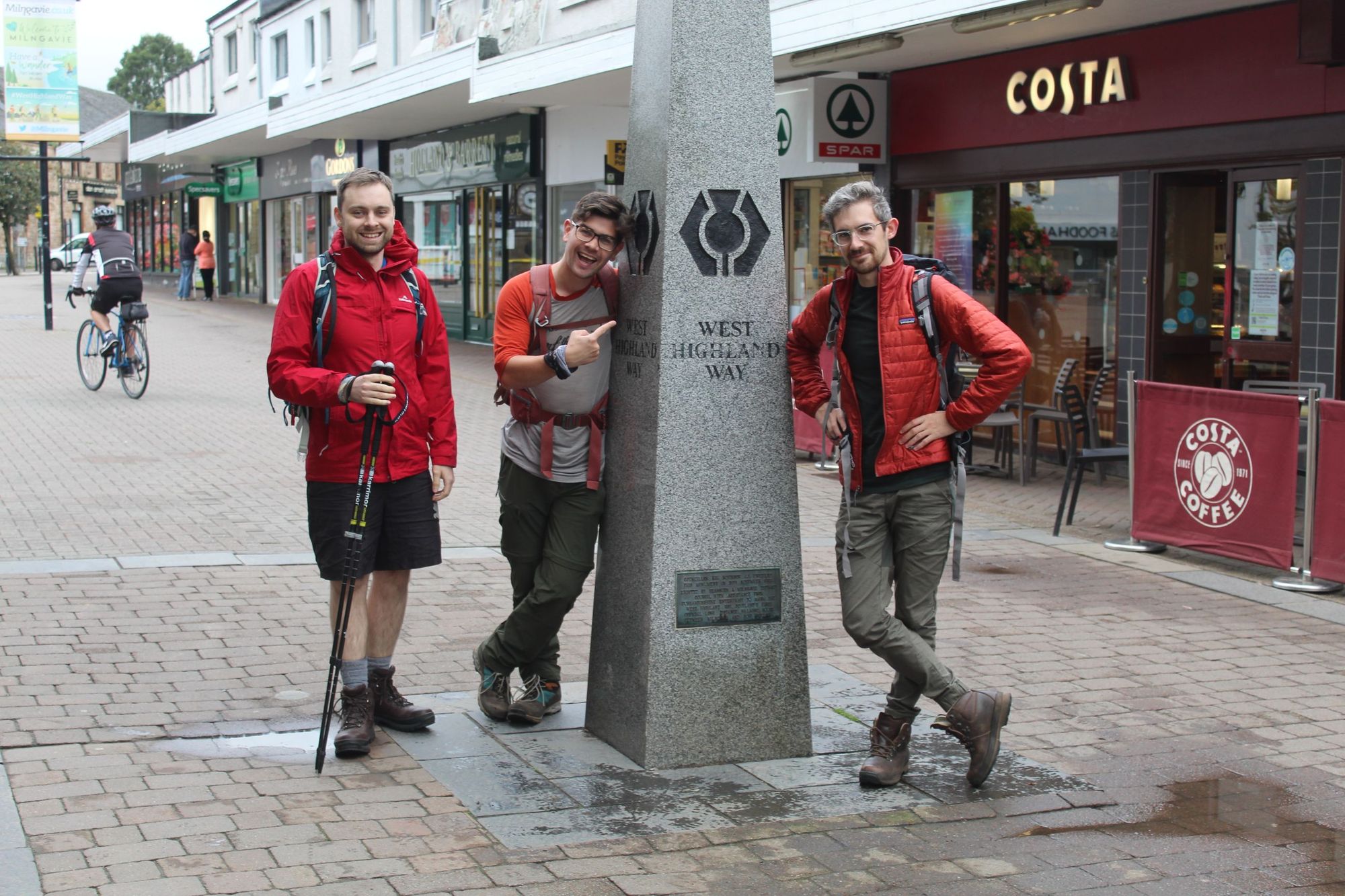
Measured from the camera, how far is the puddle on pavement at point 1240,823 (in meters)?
4.50

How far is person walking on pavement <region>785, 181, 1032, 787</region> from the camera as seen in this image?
476 centimetres

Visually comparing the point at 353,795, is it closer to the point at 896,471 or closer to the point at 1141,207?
the point at 896,471

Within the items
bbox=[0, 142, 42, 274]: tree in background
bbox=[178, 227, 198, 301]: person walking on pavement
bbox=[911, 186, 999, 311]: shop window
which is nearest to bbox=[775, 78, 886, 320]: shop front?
bbox=[911, 186, 999, 311]: shop window

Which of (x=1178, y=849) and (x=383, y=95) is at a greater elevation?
(x=383, y=95)

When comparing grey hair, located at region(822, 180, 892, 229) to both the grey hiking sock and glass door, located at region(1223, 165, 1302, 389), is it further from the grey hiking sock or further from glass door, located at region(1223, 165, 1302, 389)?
glass door, located at region(1223, 165, 1302, 389)

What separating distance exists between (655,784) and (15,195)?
79.8 metres

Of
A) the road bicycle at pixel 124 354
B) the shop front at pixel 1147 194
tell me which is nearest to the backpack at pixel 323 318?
the shop front at pixel 1147 194

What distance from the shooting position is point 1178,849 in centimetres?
445

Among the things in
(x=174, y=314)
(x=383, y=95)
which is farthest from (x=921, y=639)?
(x=174, y=314)

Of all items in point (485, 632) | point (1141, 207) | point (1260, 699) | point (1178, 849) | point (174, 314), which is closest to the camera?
point (1178, 849)

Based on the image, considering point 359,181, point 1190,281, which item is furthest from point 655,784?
point 1190,281

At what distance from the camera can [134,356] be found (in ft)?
53.2

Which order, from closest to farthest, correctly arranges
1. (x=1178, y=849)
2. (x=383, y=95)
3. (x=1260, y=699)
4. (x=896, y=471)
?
(x=1178, y=849)
(x=896, y=471)
(x=1260, y=699)
(x=383, y=95)

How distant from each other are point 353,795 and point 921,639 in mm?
1843
